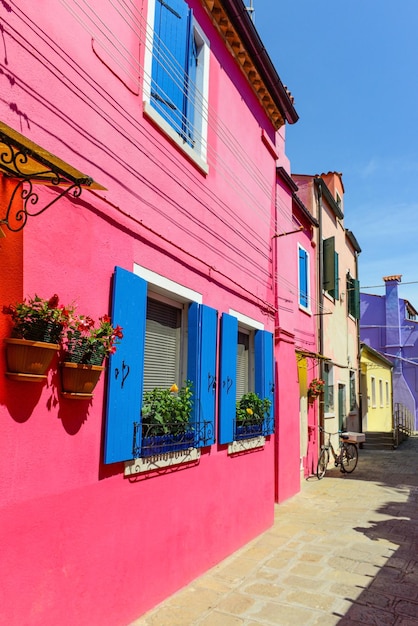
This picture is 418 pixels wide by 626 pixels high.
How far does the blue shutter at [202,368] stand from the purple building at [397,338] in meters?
24.0

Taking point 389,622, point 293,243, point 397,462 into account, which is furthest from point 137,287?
point 397,462

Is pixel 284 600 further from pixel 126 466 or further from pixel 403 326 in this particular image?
pixel 403 326

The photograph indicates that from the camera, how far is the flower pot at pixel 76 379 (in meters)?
3.18

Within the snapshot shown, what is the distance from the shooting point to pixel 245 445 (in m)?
6.22

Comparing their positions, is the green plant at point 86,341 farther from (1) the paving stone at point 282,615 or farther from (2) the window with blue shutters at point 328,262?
(2) the window with blue shutters at point 328,262

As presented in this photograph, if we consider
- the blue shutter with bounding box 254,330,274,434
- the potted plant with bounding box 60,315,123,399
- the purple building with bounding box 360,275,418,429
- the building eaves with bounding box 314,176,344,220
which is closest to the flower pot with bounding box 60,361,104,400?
the potted plant with bounding box 60,315,123,399

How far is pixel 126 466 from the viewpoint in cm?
387

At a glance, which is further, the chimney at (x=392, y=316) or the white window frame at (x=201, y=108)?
the chimney at (x=392, y=316)

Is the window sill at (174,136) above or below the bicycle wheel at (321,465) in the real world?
above

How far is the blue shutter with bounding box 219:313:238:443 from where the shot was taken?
18.4 ft

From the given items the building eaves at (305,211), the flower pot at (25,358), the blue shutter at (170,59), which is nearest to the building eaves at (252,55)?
the blue shutter at (170,59)

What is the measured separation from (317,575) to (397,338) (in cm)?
2456

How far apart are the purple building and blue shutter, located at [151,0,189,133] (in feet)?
79.9

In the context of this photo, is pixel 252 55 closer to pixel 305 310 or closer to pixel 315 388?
pixel 305 310
